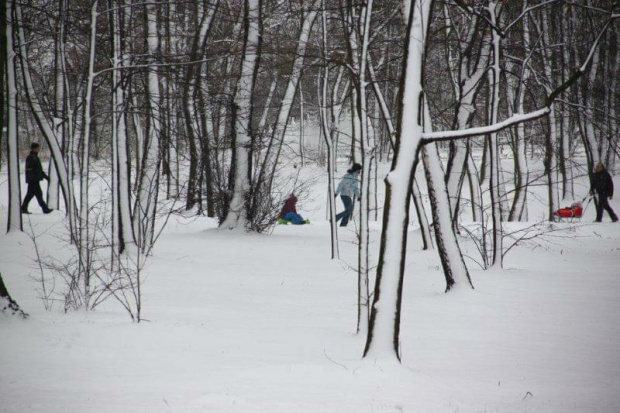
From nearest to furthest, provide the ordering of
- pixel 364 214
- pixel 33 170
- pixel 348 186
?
pixel 364 214 → pixel 33 170 → pixel 348 186

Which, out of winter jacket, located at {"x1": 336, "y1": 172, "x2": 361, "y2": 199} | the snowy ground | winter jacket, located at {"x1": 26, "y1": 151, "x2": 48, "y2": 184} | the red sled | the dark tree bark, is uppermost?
winter jacket, located at {"x1": 26, "y1": 151, "x2": 48, "y2": 184}

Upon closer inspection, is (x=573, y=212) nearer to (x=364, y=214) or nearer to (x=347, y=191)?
(x=347, y=191)

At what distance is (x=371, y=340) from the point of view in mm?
4043

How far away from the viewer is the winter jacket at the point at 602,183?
16125mm

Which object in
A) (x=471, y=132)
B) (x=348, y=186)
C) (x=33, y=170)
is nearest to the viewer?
(x=471, y=132)

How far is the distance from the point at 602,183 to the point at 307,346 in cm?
1421

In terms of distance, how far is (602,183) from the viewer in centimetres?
1617

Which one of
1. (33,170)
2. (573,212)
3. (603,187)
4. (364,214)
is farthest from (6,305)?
(573,212)

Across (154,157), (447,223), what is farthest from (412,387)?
(154,157)

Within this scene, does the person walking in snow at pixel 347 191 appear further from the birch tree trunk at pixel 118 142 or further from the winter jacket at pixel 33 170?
the winter jacket at pixel 33 170

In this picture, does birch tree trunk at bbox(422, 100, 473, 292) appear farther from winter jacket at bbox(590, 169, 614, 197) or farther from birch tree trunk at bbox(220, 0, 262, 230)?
winter jacket at bbox(590, 169, 614, 197)

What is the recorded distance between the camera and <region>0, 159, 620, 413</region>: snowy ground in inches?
137

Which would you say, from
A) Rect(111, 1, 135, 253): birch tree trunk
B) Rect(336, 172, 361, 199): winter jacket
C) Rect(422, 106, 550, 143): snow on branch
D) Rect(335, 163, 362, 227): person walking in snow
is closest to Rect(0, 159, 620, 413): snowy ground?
Rect(111, 1, 135, 253): birch tree trunk

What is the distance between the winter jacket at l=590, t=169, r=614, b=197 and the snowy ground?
811cm
